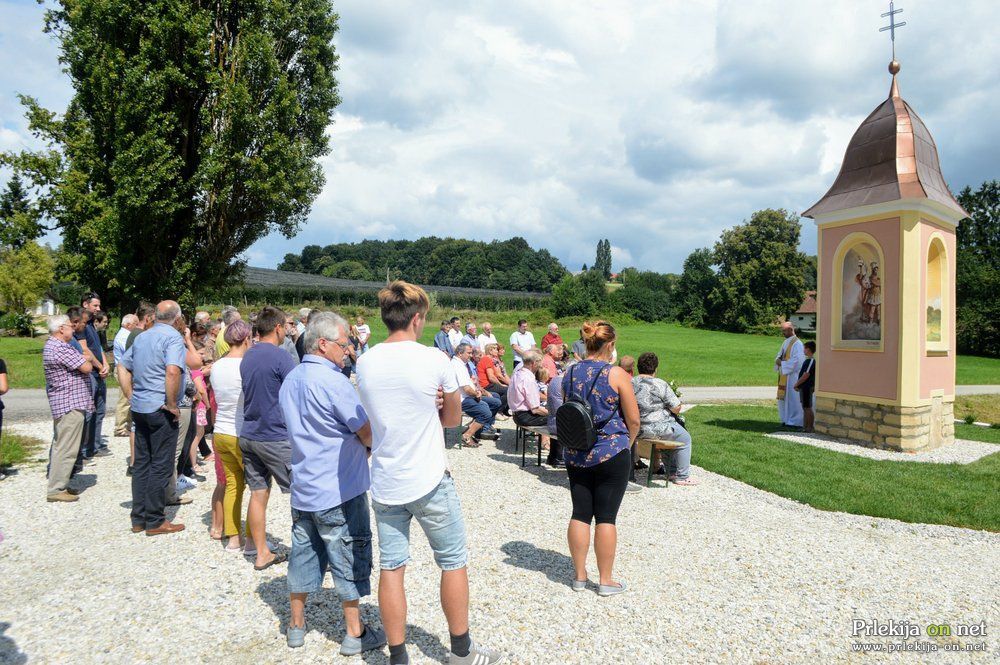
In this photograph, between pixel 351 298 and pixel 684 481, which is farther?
pixel 351 298

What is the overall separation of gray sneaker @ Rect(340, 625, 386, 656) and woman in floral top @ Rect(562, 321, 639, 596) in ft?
4.87

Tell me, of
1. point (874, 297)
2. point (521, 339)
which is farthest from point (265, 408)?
point (874, 297)

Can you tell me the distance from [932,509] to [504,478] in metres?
4.72

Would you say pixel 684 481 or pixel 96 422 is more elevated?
pixel 96 422

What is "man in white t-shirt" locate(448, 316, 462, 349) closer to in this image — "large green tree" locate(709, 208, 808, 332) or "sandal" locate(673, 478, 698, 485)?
"sandal" locate(673, 478, 698, 485)

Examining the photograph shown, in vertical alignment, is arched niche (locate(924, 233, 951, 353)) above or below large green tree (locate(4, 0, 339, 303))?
below

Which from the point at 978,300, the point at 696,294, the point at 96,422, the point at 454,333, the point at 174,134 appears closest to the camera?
the point at 96,422

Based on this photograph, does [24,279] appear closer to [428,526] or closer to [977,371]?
[428,526]

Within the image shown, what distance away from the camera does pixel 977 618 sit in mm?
4223

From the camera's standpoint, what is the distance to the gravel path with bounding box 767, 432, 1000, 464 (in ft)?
31.2

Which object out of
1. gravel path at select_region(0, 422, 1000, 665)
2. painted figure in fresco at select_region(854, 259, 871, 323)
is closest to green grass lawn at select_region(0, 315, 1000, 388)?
painted figure in fresco at select_region(854, 259, 871, 323)

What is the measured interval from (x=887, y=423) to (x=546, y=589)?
816 centimetres

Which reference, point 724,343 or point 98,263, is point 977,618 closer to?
point 98,263

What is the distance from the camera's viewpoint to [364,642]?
3557mm
